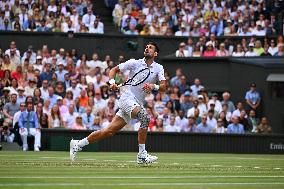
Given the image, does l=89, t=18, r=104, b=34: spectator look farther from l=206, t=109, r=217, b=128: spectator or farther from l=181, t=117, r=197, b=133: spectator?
l=181, t=117, r=197, b=133: spectator

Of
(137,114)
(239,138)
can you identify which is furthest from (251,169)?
(239,138)

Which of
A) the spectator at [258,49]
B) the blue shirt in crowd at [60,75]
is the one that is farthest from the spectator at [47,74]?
the spectator at [258,49]

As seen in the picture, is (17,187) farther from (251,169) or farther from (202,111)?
(202,111)

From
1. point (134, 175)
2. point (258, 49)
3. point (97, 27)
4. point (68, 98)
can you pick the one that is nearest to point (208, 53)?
point (258, 49)

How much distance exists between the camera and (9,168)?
47.2ft

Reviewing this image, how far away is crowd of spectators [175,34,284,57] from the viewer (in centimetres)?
3197

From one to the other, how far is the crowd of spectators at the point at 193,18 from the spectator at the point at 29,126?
8975 mm

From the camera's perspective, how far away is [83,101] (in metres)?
27.9

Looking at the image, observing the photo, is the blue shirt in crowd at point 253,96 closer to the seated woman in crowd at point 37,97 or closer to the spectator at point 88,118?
the spectator at point 88,118

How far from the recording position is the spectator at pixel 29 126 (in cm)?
2455

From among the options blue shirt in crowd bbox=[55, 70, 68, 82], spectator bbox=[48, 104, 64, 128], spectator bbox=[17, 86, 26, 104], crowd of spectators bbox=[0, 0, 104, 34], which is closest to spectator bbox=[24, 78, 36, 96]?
spectator bbox=[17, 86, 26, 104]

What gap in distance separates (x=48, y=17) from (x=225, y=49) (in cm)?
642

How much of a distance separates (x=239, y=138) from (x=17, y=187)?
603 inches

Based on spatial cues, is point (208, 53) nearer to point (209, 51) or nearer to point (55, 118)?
point (209, 51)
